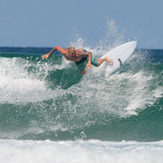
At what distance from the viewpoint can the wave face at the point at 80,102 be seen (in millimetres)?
6070

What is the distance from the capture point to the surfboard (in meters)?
7.98

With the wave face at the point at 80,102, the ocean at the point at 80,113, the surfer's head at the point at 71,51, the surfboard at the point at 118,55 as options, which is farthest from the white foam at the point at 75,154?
the surfboard at the point at 118,55

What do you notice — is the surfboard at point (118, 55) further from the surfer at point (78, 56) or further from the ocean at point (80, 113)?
the surfer at point (78, 56)

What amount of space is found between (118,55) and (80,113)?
8.50 feet

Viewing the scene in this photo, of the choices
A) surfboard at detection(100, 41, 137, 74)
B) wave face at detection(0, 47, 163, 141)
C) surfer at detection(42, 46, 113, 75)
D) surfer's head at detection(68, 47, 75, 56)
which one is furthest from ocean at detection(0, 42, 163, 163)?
surfer's head at detection(68, 47, 75, 56)

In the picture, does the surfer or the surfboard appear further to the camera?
the surfboard

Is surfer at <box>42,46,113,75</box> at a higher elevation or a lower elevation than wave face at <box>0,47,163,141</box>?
higher

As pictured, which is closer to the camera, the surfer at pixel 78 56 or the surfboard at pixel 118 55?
the surfer at pixel 78 56

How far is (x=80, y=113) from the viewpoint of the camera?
258 inches

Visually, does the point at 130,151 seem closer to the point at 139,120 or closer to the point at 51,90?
the point at 139,120

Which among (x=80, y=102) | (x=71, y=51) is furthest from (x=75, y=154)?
(x=80, y=102)

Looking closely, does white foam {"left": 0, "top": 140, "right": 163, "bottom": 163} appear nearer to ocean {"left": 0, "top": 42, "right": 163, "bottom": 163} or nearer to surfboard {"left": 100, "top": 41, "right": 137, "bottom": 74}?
ocean {"left": 0, "top": 42, "right": 163, "bottom": 163}

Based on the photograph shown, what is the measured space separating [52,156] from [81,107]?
2620 mm

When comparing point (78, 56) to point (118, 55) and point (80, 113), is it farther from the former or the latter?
point (118, 55)
